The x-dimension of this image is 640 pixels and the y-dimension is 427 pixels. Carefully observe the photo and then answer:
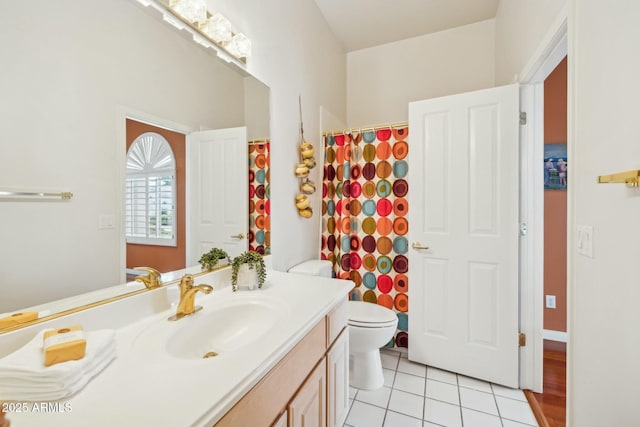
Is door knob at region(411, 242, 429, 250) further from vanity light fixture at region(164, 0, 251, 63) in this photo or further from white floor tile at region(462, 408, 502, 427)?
vanity light fixture at region(164, 0, 251, 63)

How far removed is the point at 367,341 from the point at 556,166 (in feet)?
7.18

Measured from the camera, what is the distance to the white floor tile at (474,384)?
72.2 inches

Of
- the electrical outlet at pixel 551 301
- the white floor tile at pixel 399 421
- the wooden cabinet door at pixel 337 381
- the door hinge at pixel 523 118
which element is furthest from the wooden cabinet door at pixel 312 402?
the electrical outlet at pixel 551 301

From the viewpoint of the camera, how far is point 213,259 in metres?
1.35

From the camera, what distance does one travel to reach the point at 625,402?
79 cm

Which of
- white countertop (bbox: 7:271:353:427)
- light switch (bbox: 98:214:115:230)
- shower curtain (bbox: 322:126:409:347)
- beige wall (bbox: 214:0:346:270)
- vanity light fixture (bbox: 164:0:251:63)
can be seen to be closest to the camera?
white countertop (bbox: 7:271:353:427)

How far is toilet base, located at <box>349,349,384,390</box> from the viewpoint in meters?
1.81

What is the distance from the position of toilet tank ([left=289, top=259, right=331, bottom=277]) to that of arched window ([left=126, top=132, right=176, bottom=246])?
94cm

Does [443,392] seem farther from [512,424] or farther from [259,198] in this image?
[259,198]

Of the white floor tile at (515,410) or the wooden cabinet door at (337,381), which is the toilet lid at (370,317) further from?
the white floor tile at (515,410)

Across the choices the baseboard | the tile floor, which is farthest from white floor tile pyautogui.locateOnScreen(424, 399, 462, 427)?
the baseboard

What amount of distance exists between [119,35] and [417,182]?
183cm

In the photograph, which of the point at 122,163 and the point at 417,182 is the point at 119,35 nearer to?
the point at 122,163

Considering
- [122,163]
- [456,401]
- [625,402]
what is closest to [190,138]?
[122,163]
